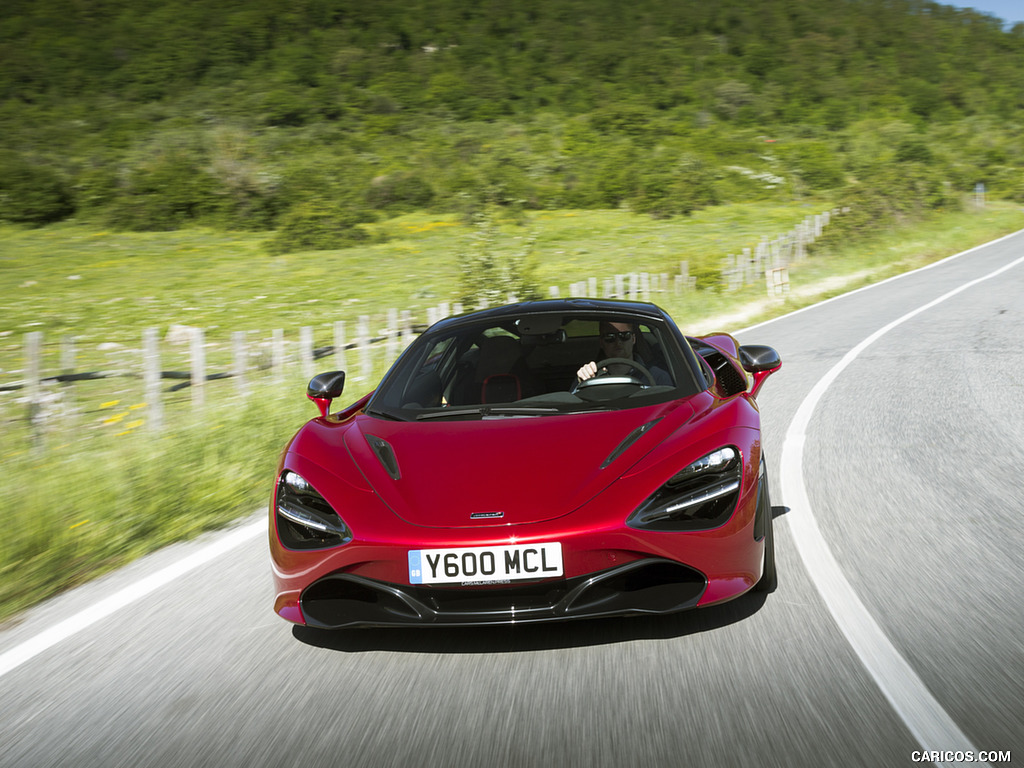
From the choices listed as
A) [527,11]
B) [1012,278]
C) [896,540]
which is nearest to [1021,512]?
[896,540]

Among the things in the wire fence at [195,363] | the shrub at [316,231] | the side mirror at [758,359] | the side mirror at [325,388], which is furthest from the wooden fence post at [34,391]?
the shrub at [316,231]

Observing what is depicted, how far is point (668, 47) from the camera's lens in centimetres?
11781

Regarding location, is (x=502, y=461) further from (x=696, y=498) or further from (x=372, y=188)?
(x=372, y=188)

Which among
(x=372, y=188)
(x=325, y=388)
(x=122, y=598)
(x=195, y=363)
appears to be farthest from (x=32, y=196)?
(x=122, y=598)

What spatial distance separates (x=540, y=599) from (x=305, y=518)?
0.94 meters

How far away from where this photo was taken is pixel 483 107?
319ft

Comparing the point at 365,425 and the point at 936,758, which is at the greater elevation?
the point at 365,425

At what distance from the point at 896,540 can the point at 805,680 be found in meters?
1.84

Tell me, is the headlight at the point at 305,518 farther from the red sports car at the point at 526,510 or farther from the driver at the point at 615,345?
the driver at the point at 615,345

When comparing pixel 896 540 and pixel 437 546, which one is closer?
pixel 437 546

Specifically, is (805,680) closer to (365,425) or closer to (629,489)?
(629,489)

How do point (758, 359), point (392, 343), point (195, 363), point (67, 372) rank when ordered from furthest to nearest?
point (67, 372)
point (392, 343)
point (195, 363)
point (758, 359)

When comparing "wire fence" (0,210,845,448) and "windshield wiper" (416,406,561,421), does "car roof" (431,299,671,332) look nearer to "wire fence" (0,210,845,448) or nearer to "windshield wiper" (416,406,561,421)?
"windshield wiper" (416,406,561,421)

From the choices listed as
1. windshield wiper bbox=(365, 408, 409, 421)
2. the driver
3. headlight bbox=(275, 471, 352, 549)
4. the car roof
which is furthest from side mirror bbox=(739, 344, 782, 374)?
headlight bbox=(275, 471, 352, 549)
